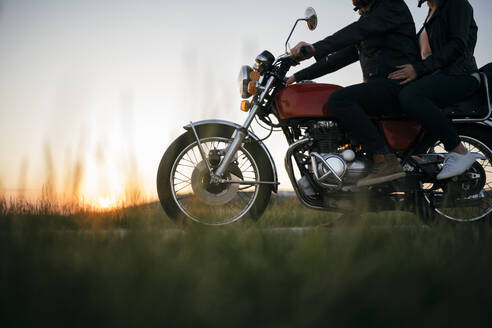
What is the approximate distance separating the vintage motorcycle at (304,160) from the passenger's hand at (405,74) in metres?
0.28

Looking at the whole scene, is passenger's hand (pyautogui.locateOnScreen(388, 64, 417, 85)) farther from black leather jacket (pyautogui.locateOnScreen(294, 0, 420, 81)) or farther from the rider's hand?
the rider's hand

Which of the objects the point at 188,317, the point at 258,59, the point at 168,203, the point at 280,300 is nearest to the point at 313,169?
the point at 258,59

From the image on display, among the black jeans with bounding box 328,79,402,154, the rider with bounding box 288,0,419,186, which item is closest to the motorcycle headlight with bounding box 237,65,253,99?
the rider with bounding box 288,0,419,186

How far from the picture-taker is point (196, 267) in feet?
4.25

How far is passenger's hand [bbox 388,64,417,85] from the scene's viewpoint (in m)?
2.59

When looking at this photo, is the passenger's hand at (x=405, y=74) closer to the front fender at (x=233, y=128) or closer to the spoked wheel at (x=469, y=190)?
the spoked wheel at (x=469, y=190)

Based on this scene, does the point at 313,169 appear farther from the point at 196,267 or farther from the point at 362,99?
the point at 196,267

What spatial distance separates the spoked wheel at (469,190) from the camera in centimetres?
278

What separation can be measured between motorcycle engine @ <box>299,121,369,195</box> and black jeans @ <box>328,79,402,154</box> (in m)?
0.15

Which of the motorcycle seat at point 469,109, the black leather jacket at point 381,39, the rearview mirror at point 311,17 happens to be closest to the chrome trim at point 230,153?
the black leather jacket at point 381,39

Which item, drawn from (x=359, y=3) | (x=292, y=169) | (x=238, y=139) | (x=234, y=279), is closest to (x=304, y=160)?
(x=292, y=169)

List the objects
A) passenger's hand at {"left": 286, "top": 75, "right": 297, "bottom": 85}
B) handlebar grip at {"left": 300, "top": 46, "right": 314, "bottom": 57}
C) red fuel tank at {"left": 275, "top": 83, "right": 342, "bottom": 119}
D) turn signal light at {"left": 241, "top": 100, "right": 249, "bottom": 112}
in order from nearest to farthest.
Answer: handlebar grip at {"left": 300, "top": 46, "right": 314, "bottom": 57}, red fuel tank at {"left": 275, "top": 83, "right": 342, "bottom": 119}, turn signal light at {"left": 241, "top": 100, "right": 249, "bottom": 112}, passenger's hand at {"left": 286, "top": 75, "right": 297, "bottom": 85}

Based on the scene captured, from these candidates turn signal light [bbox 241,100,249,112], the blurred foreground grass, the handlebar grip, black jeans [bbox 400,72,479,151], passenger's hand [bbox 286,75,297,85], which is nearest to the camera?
the blurred foreground grass

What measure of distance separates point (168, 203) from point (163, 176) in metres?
0.21
